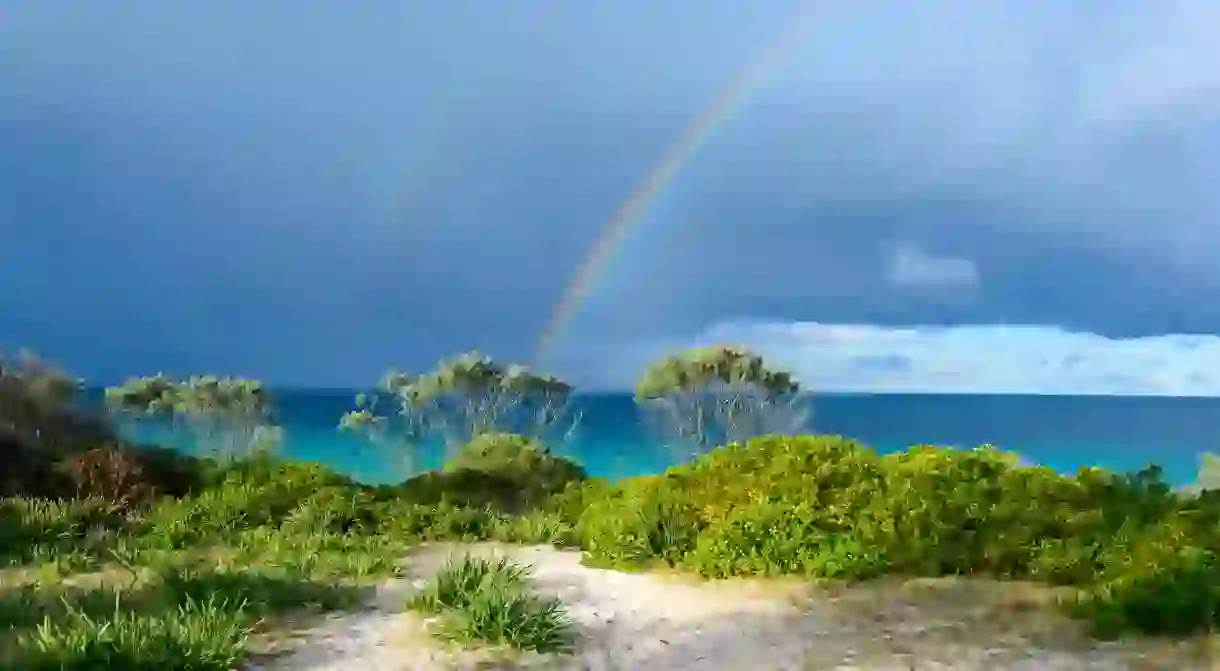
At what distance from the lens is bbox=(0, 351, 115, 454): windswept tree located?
15594 mm

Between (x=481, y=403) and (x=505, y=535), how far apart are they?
41.7 ft

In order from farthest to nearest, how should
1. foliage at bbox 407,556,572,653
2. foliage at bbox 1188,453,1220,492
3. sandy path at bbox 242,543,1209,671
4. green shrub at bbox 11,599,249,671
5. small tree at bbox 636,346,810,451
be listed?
1. small tree at bbox 636,346,810,451
2. foliage at bbox 1188,453,1220,492
3. foliage at bbox 407,556,572,653
4. sandy path at bbox 242,543,1209,671
5. green shrub at bbox 11,599,249,671

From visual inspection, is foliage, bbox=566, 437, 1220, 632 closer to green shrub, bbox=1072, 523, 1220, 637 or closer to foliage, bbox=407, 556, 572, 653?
green shrub, bbox=1072, 523, 1220, 637

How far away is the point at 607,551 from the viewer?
10.8m

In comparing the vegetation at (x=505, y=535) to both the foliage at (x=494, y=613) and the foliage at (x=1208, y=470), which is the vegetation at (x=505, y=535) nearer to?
the foliage at (x=494, y=613)

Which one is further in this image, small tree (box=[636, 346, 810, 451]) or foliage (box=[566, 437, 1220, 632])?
small tree (box=[636, 346, 810, 451])

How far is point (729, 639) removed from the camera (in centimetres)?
739

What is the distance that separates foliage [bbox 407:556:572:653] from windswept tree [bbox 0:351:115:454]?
31.3 feet

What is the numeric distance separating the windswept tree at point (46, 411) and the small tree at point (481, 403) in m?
9.43

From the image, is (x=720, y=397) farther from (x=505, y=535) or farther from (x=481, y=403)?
(x=505, y=535)

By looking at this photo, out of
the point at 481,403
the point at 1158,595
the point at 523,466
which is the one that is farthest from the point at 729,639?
the point at 481,403

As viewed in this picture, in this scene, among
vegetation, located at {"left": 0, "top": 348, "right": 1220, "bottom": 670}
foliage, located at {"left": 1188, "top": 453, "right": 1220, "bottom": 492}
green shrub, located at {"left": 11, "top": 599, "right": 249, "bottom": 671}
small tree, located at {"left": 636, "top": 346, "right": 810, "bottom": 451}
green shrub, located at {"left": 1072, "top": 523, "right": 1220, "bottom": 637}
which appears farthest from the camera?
small tree, located at {"left": 636, "top": 346, "right": 810, "bottom": 451}

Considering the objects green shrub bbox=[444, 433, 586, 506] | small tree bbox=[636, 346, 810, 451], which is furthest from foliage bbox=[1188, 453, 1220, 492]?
green shrub bbox=[444, 433, 586, 506]

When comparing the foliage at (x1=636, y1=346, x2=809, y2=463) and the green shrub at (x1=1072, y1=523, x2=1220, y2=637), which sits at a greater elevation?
the foliage at (x1=636, y1=346, x2=809, y2=463)
